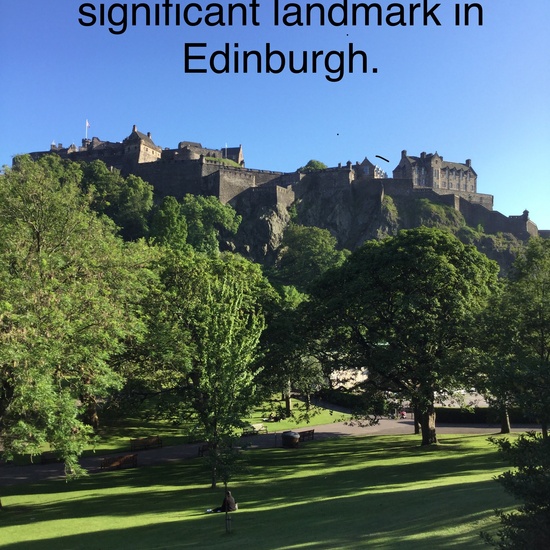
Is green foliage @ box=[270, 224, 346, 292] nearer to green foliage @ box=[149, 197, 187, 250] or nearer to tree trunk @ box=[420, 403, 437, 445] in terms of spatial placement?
green foliage @ box=[149, 197, 187, 250]

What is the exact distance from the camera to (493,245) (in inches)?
3964

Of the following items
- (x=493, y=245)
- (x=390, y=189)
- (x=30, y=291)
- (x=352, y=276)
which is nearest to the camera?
(x=30, y=291)

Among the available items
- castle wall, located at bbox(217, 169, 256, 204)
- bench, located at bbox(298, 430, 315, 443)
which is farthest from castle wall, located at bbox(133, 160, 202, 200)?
bench, located at bbox(298, 430, 315, 443)

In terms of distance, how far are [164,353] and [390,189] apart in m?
93.9

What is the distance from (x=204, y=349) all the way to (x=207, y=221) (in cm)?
7462

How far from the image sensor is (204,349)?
777 inches

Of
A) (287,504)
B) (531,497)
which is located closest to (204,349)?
(287,504)

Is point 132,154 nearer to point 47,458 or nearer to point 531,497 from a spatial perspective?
point 47,458

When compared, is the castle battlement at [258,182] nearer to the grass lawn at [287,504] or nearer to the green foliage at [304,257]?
the green foliage at [304,257]

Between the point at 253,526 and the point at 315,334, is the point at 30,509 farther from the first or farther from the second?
the point at 315,334

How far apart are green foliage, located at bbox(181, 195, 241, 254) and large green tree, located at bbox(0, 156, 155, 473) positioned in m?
62.0

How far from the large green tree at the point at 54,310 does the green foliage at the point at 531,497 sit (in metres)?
12.4

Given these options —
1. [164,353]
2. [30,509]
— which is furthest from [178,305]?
[30,509]

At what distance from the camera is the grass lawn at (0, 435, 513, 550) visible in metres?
12.0
